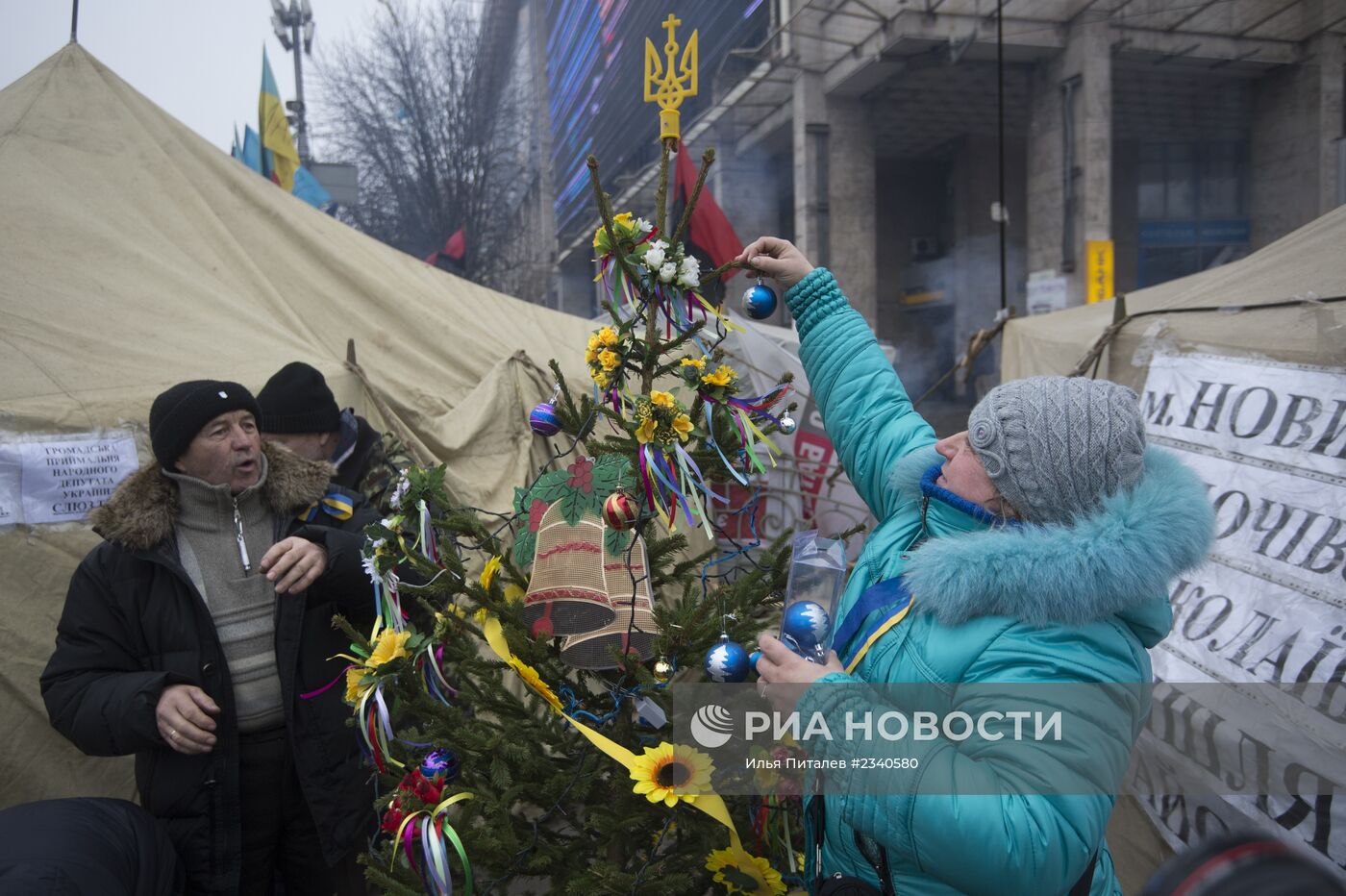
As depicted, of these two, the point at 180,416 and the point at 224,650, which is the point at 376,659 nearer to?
the point at 224,650

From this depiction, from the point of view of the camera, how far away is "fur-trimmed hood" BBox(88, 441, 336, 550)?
2316 millimetres

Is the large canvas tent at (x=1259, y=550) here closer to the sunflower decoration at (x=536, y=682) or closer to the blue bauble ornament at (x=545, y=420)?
the sunflower decoration at (x=536, y=682)

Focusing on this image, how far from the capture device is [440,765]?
6.61 feet

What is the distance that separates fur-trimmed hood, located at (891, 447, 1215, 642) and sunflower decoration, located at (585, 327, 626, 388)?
0.92 m

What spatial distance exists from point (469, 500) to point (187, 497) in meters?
2.30

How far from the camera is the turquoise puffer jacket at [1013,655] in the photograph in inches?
48.3

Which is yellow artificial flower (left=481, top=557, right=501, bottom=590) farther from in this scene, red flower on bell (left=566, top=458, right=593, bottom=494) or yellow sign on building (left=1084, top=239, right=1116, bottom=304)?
yellow sign on building (left=1084, top=239, right=1116, bottom=304)

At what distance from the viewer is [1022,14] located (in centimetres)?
1360

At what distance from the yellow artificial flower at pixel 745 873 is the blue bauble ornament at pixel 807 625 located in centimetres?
83

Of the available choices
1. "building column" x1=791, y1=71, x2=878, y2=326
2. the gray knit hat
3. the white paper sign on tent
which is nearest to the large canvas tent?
the gray knit hat

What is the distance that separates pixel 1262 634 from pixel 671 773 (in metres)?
2.03

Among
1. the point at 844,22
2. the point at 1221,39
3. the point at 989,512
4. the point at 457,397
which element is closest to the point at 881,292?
the point at 844,22

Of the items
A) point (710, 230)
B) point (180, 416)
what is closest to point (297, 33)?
point (710, 230)

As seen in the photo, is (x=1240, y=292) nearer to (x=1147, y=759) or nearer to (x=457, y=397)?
(x=1147, y=759)
